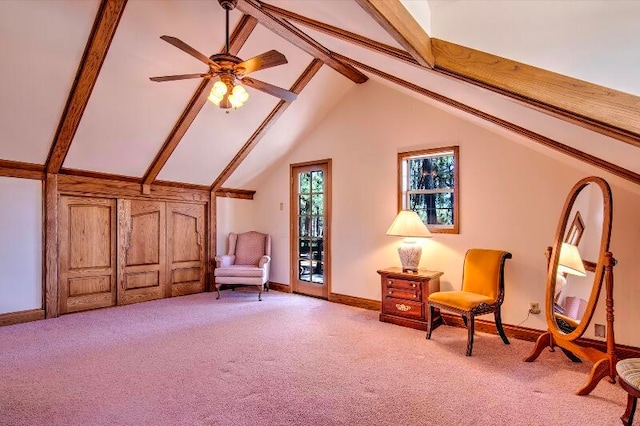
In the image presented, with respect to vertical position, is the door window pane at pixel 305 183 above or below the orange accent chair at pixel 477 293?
above

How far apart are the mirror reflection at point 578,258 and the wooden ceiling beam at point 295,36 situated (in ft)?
9.91

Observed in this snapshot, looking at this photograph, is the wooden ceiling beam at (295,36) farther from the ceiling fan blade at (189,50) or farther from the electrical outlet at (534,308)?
the electrical outlet at (534,308)

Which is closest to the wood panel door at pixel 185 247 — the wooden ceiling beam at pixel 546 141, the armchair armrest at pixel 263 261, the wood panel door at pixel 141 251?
the wood panel door at pixel 141 251

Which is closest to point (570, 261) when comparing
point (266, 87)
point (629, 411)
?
point (629, 411)

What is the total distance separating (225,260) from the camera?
5.62 metres

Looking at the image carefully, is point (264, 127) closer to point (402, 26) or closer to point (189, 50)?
point (189, 50)

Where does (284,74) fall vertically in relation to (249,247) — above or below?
above

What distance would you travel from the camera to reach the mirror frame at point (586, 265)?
2.48 m

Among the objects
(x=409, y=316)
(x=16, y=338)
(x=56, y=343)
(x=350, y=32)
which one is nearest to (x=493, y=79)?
(x=350, y=32)

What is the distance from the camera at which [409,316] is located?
392 cm

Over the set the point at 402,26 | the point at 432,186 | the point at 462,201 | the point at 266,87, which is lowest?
the point at 462,201

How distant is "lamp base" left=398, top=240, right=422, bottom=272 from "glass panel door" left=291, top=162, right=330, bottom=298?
153 centimetres

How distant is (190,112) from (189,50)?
67.0 inches

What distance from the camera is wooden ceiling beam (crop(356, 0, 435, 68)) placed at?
1.65 metres
